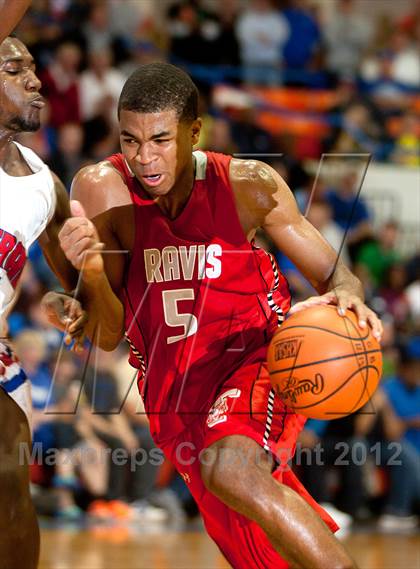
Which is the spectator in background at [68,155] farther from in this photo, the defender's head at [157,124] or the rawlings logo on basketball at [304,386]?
the rawlings logo on basketball at [304,386]

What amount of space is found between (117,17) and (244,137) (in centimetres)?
306

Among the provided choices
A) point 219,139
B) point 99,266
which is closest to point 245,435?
point 99,266

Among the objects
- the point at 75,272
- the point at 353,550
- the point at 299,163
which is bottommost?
the point at 353,550

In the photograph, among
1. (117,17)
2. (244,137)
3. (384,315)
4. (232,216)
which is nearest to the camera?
(232,216)

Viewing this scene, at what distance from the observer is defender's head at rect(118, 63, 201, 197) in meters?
4.42

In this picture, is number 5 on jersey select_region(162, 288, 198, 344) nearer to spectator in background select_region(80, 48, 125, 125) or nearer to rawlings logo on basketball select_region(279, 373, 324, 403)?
rawlings logo on basketball select_region(279, 373, 324, 403)

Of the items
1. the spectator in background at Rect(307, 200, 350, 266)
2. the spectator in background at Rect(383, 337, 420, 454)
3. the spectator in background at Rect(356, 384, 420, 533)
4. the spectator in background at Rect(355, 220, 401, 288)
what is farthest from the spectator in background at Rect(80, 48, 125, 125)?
the spectator in background at Rect(356, 384, 420, 533)

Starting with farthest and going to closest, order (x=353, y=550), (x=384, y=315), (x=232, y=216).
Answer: (x=384, y=315) < (x=353, y=550) < (x=232, y=216)

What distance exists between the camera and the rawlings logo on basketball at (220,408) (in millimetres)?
4461

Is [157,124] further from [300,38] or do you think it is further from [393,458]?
[300,38]

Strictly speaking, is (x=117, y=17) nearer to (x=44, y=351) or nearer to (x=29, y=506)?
(x=44, y=351)

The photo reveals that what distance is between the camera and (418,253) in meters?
12.8

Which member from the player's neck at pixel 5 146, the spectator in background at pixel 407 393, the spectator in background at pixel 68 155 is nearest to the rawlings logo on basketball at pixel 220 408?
the player's neck at pixel 5 146

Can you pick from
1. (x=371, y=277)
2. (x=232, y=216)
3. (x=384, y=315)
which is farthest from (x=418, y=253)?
(x=232, y=216)
